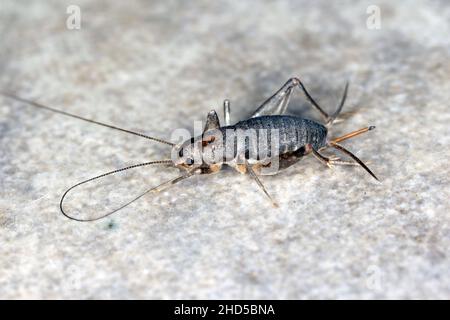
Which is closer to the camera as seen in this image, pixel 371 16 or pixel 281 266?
pixel 281 266

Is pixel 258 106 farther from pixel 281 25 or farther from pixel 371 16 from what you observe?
pixel 371 16

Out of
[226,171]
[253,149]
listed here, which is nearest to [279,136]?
[253,149]

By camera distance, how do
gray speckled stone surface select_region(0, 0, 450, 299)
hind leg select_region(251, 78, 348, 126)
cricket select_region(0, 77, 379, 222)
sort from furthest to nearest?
hind leg select_region(251, 78, 348, 126) < cricket select_region(0, 77, 379, 222) < gray speckled stone surface select_region(0, 0, 450, 299)

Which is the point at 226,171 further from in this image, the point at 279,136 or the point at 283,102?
the point at 283,102

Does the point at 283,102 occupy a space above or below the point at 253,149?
above

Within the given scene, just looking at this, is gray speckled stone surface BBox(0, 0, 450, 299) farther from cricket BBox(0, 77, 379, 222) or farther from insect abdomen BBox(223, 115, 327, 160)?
insect abdomen BBox(223, 115, 327, 160)

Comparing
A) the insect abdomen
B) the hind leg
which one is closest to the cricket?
the insect abdomen

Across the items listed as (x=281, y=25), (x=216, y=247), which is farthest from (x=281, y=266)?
(x=281, y=25)

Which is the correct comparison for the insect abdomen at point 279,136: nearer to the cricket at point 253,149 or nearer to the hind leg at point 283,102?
the cricket at point 253,149
